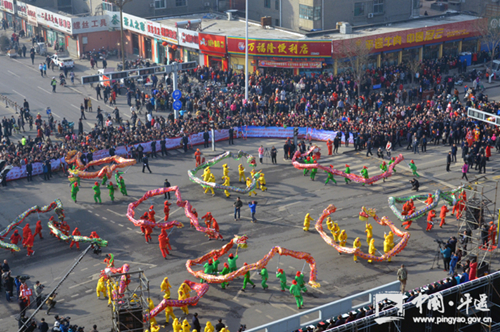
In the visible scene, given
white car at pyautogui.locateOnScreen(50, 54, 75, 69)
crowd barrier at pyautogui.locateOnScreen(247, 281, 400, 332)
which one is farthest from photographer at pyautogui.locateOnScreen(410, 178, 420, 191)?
white car at pyautogui.locateOnScreen(50, 54, 75, 69)

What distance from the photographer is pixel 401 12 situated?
236 ft

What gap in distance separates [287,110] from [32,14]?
141ft

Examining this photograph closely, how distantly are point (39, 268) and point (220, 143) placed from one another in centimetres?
2025

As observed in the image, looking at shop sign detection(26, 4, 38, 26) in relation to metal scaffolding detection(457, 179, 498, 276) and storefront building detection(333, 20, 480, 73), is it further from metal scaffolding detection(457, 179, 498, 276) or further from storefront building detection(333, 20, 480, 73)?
metal scaffolding detection(457, 179, 498, 276)

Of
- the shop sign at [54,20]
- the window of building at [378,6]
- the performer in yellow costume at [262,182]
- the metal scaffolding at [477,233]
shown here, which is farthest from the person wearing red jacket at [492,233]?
the shop sign at [54,20]

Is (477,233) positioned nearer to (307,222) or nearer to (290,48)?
(307,222)

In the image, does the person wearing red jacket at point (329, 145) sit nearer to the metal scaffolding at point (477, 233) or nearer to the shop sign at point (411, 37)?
the shop sign at point (411, 37)

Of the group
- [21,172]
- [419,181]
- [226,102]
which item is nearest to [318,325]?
[419,181]

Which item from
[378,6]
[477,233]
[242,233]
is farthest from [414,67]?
[477,233]

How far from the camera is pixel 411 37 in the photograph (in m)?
63.9

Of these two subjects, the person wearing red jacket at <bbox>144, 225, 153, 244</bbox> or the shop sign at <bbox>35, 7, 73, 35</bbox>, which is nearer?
the person wearing red jacket at <bbox>144, 225, 153, 244</bbox>

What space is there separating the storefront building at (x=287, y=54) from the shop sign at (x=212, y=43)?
1.21 metres

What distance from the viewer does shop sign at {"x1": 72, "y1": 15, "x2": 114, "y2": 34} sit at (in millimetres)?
74819

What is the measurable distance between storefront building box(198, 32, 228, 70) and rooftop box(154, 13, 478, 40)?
3.32 ft
